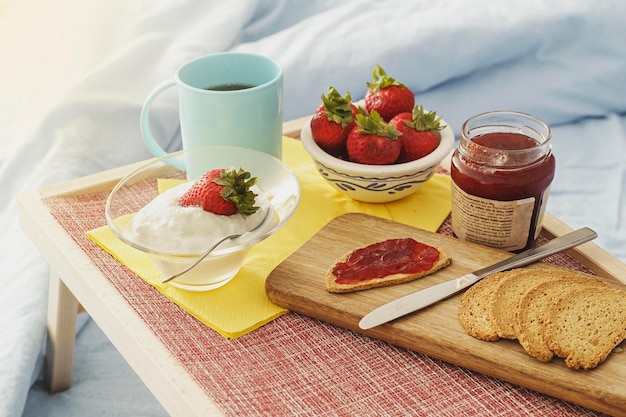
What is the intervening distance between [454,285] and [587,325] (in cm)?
17

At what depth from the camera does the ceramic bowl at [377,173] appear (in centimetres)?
116

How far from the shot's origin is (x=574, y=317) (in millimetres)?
928

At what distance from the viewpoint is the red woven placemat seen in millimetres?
881

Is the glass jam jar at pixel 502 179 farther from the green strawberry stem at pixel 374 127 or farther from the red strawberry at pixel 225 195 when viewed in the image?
the red strawberry at pixel 225 195

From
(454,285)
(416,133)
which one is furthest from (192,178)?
(454,285)

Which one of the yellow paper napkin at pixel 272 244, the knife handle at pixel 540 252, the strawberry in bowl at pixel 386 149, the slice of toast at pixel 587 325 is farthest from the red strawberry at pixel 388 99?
the slice of toast at pixel 587 325

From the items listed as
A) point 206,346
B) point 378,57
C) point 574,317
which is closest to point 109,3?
point 378,57

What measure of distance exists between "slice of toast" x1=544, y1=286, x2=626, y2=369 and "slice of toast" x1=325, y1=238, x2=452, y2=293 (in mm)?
177

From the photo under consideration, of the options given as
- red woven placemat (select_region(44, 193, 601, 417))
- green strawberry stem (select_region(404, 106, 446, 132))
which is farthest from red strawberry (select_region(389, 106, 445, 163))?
red woven placemat (select_region(44, 193, 601, 417))

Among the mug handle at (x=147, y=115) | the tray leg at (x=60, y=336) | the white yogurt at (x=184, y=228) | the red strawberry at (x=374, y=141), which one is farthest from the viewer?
the tray leg at (x=60, y=336)

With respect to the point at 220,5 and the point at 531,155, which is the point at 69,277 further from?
the point at 220,5

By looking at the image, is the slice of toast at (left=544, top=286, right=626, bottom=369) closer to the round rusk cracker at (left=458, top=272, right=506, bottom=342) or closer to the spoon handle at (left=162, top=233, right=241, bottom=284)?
the round rusk cracker at (left=458, top=272, right=506, bottom=342)

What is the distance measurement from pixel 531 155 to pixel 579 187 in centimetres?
74

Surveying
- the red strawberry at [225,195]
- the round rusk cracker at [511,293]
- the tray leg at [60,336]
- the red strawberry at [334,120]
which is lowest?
the tray leg at [60,336]
